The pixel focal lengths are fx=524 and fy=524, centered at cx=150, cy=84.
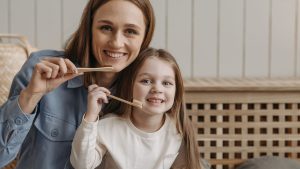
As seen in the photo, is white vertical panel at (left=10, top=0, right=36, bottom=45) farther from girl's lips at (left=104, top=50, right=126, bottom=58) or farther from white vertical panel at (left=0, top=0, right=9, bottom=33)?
girl's lips at (left=104, top=50, right=126, bottom=58)

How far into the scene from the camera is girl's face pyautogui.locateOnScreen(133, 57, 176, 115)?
1.22 metres

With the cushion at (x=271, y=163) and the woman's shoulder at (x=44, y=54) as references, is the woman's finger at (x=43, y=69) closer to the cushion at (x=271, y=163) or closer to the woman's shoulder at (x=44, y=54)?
the woman's shoulder at (x=44, y=54)

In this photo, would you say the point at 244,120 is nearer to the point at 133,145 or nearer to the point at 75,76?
the point at 133,145

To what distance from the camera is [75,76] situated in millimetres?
1146

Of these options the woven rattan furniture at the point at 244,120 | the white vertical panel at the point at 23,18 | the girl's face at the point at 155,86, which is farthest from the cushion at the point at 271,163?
the white vertical panel at the point at 23,18

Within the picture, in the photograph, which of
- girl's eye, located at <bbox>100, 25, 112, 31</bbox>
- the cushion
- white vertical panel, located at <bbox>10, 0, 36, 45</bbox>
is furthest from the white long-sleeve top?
white vertical panel, located at <bbox>10, 0, 36, 45</bbox>

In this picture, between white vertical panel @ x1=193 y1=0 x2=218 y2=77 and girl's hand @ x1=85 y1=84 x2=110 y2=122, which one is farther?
white vertical panel @ x1=193 y1=0 x2=218 y2=77

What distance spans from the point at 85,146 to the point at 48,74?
0.64ft

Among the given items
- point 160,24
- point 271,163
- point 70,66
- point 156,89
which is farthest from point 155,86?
point 160,24

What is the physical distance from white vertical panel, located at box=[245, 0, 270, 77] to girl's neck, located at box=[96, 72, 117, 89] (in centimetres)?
84

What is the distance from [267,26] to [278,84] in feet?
1.10

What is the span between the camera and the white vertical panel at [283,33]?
199 cm

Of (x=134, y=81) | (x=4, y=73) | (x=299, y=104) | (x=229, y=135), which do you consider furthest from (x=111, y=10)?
(x=299, y=104)

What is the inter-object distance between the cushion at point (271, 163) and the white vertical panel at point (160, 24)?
0.58 m
